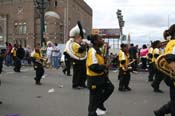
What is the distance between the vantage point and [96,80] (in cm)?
827

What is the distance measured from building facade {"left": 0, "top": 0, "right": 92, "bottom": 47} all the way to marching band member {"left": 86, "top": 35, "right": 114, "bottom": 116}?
80684 mm

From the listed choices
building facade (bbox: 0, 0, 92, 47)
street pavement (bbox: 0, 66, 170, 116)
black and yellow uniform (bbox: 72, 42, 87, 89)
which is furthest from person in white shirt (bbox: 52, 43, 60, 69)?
building facade (bbox: 0, 0, 92, 47)

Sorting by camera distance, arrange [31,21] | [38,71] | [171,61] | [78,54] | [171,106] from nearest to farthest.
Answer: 1. [171,61]
2. [171,106]
3. [78,54]
4. [38,71]
5. [31,21]

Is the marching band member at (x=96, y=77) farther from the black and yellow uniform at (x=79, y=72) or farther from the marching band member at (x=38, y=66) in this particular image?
the marching band member at (x=38, y=66)

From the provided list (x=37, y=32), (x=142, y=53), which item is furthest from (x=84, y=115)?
(x=37, y=32)

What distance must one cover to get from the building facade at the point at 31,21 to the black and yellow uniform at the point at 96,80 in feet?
265

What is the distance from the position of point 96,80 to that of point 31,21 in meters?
85.7

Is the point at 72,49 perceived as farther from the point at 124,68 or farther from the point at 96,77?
the point at 96,77

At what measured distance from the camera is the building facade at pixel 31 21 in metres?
90.4

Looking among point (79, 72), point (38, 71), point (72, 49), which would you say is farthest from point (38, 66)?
point (72, 49)

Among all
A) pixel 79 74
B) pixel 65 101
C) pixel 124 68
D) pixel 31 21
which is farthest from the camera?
pixel 31 21

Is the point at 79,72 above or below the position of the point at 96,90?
below

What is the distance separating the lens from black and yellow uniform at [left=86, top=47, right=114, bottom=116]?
814cm

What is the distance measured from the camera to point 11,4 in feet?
322
